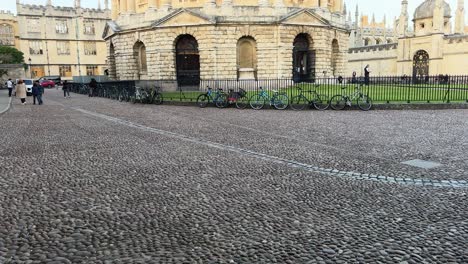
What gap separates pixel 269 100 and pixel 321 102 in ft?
8.39

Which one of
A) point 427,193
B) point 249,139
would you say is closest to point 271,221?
point 427,193

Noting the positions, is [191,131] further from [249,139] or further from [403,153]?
[403,153]

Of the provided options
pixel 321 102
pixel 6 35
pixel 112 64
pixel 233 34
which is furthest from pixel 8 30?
pixel 321 102

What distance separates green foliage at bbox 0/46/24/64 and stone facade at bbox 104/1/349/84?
32.9 metres

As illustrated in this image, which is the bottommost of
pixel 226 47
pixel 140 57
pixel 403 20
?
pixel 140 57

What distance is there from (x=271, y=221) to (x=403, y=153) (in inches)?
192

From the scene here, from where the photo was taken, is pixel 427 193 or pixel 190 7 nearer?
pixel 427 193

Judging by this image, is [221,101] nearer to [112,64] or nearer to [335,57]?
[335,57]

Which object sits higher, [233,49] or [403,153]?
[233,49]

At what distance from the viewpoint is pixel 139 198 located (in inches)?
205

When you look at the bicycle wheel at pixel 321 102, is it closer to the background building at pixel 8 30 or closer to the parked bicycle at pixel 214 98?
the parked bicycle at pixel 214 98

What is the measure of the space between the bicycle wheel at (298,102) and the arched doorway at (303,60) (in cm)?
1603

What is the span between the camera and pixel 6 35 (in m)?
64.7

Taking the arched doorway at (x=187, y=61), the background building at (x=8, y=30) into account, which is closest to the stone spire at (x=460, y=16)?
the arched doorway at (x=187, y=61)
